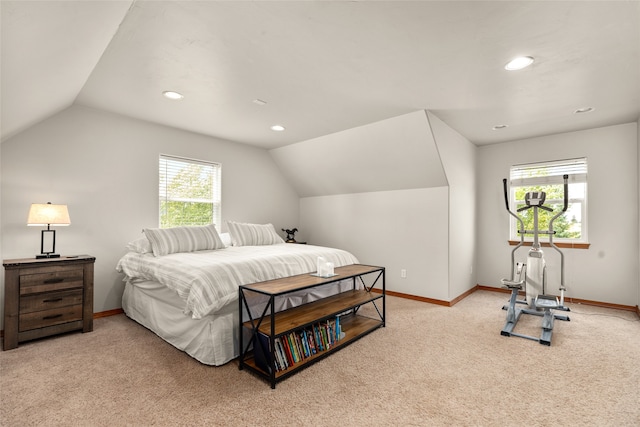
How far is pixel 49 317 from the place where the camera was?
9.49ft

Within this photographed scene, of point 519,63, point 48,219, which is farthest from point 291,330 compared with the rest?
point 519,63

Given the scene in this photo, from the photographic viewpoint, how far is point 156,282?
3020 mm

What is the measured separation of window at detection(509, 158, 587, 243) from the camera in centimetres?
436

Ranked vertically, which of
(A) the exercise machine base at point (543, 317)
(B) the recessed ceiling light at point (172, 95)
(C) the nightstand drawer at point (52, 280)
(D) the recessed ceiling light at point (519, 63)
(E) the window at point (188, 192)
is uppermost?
(D) the recessed ceiling light at point (519, 63)

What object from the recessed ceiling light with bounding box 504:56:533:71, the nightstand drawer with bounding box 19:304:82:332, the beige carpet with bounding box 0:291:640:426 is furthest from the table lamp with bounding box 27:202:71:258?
the recessed ceiling light with bounding box 504:56:533:71

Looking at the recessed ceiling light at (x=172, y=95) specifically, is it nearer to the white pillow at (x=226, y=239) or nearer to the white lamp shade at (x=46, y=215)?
the white lamp shade at (x=46, y=215)

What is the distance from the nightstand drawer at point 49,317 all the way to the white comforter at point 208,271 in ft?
1.81

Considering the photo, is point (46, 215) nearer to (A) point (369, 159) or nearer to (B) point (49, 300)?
(B) point (49, 300)

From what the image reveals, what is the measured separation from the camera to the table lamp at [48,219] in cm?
288

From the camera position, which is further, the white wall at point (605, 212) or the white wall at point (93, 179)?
the white wall at point (605, 212)

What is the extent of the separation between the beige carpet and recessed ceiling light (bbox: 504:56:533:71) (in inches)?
94.0

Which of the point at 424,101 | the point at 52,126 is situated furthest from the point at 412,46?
the point at 52,126

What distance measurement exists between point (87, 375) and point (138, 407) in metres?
0.71

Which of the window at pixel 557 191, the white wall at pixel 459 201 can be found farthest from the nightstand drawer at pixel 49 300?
the window at pixel 557 191
